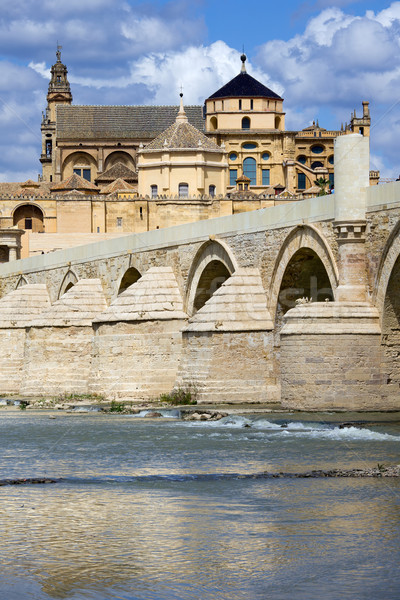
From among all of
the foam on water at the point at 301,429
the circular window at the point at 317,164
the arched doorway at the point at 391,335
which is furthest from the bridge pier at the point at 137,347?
the circular window at the point at 317,164

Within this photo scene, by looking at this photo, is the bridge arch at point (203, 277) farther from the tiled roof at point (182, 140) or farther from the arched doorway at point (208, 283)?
the tiled roof at point (182, 140)

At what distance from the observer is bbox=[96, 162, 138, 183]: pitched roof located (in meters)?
91.2

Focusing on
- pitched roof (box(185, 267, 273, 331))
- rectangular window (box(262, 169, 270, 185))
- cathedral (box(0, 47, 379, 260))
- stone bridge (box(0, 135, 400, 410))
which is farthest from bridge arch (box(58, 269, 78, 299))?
rectangular window (box(262, 169, 270, 185))

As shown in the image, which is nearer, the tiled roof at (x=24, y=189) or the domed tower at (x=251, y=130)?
the tiled roof at (x=24, y=189)

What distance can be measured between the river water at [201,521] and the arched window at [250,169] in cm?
7205

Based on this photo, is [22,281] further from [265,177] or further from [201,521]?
[265,177]

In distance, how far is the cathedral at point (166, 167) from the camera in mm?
73000

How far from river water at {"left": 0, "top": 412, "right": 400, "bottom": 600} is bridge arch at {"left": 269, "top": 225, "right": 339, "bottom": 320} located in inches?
238

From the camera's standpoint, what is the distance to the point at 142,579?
9.69m

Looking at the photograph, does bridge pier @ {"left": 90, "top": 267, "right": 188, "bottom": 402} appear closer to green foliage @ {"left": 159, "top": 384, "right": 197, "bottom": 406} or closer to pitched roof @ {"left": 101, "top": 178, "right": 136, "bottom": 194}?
green foliage @ {"left": 159, "top": 384, "right": 197, "bottom": 406}

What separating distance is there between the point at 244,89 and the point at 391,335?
6909 cm

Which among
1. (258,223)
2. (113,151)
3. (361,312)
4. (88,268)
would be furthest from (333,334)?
(113,151)

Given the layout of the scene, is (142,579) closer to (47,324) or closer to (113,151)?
(47,324)

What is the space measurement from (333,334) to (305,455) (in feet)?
19.3
